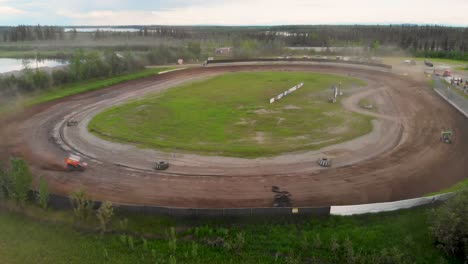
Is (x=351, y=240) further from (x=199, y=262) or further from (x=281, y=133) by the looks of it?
(x=281, y=133)

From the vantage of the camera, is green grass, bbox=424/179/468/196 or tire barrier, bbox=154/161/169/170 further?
tire barrier, bbox=154/161/169/170

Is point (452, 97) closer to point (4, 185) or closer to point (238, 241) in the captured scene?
point (238, 241)

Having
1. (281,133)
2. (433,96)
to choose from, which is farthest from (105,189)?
(433,96)

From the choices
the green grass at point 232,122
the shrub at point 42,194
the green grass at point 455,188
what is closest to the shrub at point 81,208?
the shrub at point 42,194

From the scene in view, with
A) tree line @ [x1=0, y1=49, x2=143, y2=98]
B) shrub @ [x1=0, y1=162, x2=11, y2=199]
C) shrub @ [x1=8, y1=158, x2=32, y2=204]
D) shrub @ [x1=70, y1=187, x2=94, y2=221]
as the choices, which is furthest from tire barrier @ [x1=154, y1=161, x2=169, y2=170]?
tree line @ [x1=0, y1=49, x2=143, y2=98]

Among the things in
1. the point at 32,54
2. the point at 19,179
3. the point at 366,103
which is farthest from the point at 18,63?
the point at 366,103

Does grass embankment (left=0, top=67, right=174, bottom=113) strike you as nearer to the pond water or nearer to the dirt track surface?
the dirt track surface
